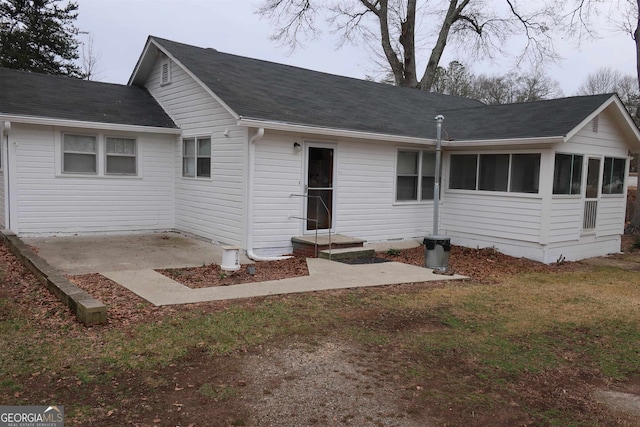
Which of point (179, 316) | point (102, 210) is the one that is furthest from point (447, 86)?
point (179, 316)

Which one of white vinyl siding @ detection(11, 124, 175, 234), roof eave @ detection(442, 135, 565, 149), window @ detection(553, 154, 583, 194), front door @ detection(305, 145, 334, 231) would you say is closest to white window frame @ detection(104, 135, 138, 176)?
white vinyl siding @ detection(11, 124, 175, 234)

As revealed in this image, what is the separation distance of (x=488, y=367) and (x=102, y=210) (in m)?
9.34

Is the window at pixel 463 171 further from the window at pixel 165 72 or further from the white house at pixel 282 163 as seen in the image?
the window at pixel 165 72

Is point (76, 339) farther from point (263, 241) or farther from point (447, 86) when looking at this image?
point (447, 86)

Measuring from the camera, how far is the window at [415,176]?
1182 cm

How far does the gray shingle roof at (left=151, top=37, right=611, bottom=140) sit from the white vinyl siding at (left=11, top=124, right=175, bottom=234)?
2300 millimetres

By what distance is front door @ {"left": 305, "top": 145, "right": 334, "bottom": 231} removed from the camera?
33.6 feet

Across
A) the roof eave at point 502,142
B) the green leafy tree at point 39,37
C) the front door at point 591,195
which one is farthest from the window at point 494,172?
the green leafy tree at point 39,37

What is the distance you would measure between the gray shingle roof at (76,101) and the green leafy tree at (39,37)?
52.4 ft

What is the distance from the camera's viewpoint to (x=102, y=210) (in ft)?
37.0

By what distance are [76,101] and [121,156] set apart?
1569 millimetres

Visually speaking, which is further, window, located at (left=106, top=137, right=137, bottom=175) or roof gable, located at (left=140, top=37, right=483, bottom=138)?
window, located at (left=106, top=137, right=137, bottom=175)

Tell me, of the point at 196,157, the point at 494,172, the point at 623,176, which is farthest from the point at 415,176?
the point at 623,176

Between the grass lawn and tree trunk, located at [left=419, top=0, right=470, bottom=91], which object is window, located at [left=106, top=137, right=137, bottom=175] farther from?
tree trunk, located at [left=419, top=0, right=470, bottom=91]
